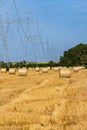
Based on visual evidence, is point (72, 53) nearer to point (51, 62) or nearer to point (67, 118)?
point (51, 62)

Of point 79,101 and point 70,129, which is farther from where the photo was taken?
point 79,101

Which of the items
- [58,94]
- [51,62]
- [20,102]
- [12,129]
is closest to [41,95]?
[58,94]

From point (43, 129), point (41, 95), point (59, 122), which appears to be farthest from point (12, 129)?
point (41, 95)

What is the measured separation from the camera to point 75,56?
12150cm

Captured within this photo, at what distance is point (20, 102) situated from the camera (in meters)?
16.7

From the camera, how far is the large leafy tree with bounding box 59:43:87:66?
118 m

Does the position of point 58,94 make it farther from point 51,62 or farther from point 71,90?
point 51,62

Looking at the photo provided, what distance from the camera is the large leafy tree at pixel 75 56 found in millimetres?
117688

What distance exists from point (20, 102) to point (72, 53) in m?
110

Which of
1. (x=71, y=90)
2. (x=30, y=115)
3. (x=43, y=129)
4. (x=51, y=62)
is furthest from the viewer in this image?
(x=51, y=62)

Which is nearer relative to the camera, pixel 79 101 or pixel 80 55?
pixel 79 101

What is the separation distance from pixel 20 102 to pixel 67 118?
142 inches

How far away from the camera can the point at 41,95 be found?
19.1 m

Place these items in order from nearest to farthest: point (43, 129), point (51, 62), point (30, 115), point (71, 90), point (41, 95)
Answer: point (43, 129) < point (30, 115) < point (41, 95) < point (71, 90) < point (51, 62)
